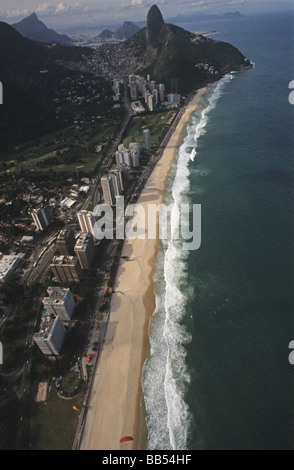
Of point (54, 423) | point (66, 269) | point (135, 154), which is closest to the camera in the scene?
point (54, 423)

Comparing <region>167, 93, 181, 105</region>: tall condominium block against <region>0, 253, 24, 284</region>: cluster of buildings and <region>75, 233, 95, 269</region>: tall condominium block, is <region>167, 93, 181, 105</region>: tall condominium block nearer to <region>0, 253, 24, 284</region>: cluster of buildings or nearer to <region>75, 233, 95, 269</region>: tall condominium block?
<region>75, 233, 95, 269</region>: tall condominium block

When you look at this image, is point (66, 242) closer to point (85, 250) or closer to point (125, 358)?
point (85, 250)

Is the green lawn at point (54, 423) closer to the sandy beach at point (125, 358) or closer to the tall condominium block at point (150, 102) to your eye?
the sandy beach at point (125, 358)

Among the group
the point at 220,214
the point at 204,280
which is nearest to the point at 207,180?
the point at 220,214

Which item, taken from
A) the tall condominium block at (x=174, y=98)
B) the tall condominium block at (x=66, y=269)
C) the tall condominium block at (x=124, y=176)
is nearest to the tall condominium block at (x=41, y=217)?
the tall condominium block at (x=66, y=269)

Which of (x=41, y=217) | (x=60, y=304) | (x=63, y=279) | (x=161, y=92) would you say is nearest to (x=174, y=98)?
(x=161, y=92)

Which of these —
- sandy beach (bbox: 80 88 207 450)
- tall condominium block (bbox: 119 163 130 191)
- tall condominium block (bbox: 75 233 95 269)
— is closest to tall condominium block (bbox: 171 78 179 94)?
tall condominium block (bbox: 119 163 130 191)
